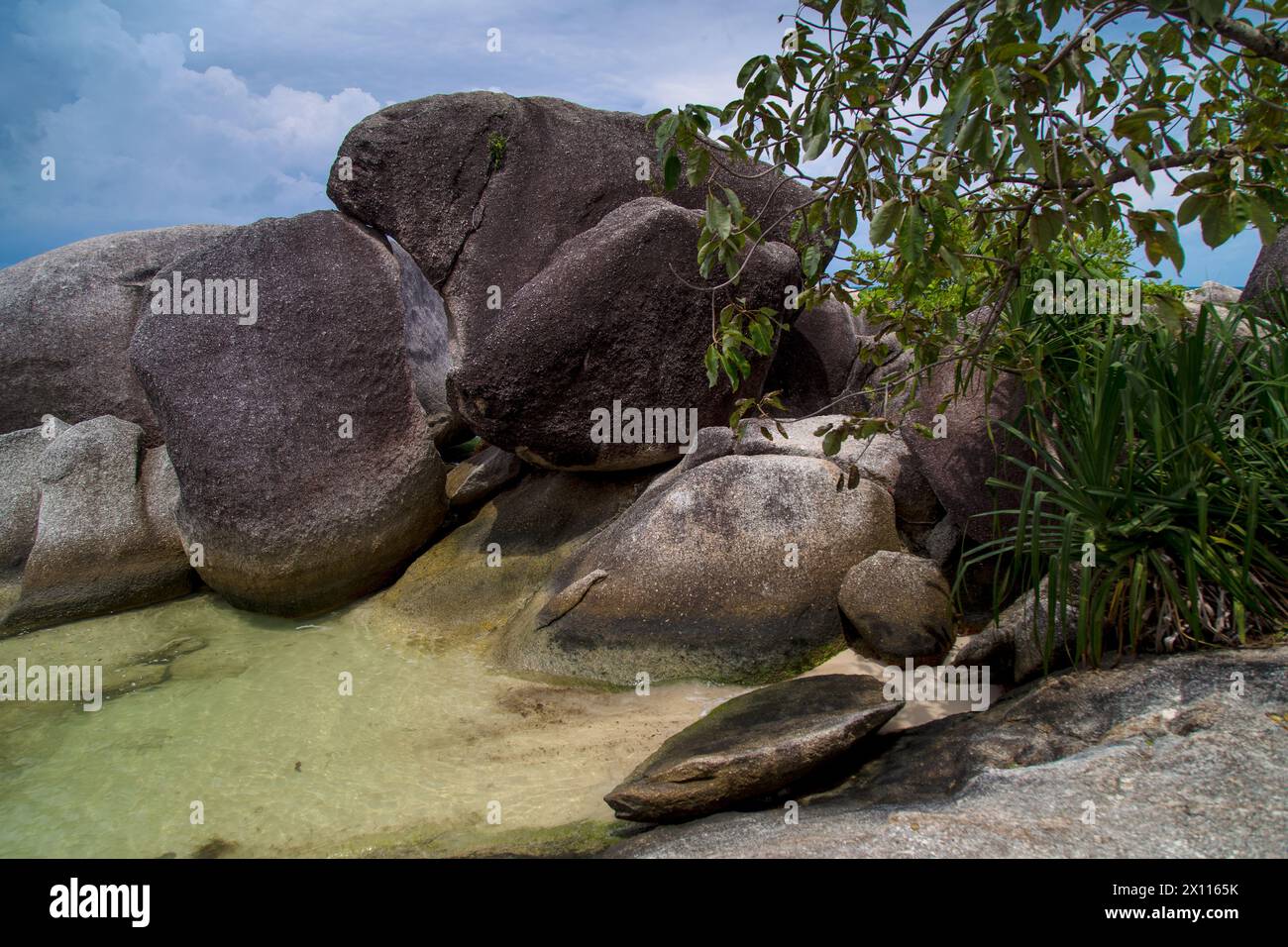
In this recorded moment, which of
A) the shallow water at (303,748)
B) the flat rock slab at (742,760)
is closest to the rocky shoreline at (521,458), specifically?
the flat rock slab at (742,760)

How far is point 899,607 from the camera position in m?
5.46

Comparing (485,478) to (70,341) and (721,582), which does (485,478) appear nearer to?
(721,582)

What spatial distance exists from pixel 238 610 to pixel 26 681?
1.54 meters

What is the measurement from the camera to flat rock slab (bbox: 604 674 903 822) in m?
3.72

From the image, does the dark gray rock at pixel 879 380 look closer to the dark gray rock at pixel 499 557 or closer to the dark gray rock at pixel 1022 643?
the dark gray rock at pixel 1022 643

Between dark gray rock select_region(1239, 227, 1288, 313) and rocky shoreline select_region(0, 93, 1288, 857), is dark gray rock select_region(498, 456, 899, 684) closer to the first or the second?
rocky shoreline select_region(0, 93, 1288, 857)

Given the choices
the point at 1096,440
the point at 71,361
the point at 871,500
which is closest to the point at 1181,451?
the point at 1096,440

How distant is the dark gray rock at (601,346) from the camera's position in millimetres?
7094

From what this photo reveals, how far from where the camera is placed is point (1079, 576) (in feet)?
14.3

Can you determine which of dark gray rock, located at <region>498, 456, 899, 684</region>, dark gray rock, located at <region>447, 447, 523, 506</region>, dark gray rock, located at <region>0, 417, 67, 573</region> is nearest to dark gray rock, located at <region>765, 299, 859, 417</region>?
dark gray rock, located at <region>498, 456, 899, 684</region>

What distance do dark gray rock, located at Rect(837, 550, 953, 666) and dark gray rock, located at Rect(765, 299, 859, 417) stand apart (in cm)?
319

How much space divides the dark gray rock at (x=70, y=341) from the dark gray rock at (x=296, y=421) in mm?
1805

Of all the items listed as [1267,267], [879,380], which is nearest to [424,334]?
[879,380]

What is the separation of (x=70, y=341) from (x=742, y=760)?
8.51m
